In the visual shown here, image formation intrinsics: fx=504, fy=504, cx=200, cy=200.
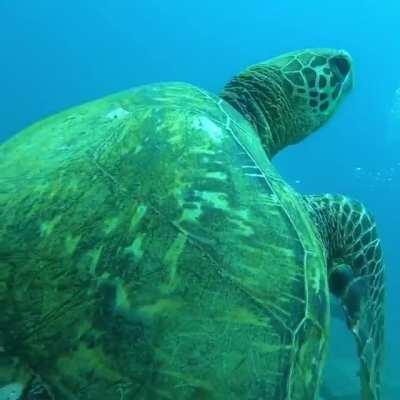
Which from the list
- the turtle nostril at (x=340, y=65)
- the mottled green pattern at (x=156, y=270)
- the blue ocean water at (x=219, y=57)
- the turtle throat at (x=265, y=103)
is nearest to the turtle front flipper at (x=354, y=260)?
the turtle throat at (x=265, y=103)

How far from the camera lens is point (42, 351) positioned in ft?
4.88

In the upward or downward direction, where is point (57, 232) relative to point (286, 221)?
downward

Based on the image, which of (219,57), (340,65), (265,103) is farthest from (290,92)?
(219,57)

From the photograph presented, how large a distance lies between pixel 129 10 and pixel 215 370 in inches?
2257

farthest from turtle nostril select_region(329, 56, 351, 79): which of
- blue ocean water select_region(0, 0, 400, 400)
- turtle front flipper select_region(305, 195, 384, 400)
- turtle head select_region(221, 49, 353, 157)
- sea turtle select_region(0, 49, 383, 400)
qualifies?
blue ocean water select_region(0, 0, 400, 400)

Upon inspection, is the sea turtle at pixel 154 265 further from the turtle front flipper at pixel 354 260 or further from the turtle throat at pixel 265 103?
the turtle throat at pixel 265 103

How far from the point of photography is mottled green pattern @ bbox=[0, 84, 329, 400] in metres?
1.51

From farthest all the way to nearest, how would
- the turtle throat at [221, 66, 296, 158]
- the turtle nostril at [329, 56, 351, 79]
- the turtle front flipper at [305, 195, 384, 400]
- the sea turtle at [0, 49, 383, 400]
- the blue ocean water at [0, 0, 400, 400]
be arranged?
1. the blue ocean water at [0, 0, 400, 400]
2. the turtle nostril at [329, 56, 351, 79]
3. the turtle throat at [221, 66, 296, 158]
4. the turtle front flipper at [305, 195, 384, 400]
5. the sea turtle at [0, 49, 383, 400]

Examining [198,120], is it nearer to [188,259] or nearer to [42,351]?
[188,259]

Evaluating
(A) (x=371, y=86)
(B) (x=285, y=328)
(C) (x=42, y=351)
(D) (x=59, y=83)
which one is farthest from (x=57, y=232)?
(D) (x=59, y=83)

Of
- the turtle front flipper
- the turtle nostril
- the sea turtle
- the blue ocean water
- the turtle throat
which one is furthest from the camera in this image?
the blue ocean water

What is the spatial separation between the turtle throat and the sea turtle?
1.16 metres

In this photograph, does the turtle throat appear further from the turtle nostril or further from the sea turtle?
the sea turtle

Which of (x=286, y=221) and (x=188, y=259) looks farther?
(x=286, y=221)
